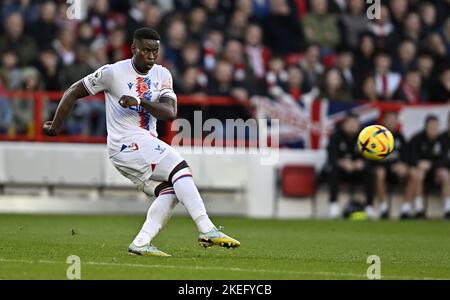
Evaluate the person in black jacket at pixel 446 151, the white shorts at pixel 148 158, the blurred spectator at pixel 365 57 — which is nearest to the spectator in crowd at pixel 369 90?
the blurred spectator at pixel 365 57

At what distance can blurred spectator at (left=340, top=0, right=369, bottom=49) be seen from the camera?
23.5 meters

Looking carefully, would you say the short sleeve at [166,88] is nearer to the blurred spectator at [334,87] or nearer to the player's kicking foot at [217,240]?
the player's kicking foot at [217,240]

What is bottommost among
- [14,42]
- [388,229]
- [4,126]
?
[388,229]

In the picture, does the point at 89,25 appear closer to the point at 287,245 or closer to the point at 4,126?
the point at 4,126

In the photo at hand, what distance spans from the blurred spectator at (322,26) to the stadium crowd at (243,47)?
0.07 ft

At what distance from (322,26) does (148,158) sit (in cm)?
1284

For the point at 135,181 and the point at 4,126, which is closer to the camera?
the point at 135,181

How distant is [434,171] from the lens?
829 inches

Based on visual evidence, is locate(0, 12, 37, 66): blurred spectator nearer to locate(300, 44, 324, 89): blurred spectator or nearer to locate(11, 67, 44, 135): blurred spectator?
locate(11, 67, 44, 135): blurred spectator

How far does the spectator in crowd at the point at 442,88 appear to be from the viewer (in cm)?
2238

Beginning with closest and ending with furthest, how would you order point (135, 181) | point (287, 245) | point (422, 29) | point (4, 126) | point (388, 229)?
point (135, 181), point (287, 245), point (388, 229), point (4, 126), point (422, 29)

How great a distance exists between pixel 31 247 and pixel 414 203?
34.5ft
